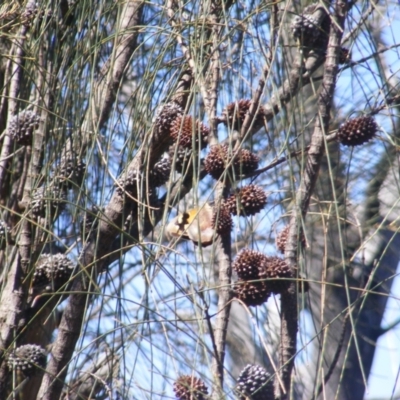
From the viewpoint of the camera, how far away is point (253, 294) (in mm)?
797

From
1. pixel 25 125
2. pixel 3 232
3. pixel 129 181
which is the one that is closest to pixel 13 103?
pixel 25 125

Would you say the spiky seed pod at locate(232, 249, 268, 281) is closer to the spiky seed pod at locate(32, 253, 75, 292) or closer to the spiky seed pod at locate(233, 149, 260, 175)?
the spiky seed pod at locate(233, 149, 260, 175)

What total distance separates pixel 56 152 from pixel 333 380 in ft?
3.74

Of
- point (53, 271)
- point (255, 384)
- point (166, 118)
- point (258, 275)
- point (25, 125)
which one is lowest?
point (255, 384)

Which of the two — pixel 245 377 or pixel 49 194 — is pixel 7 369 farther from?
pixel 245 377

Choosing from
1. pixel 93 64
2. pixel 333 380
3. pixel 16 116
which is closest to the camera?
pixel 93 64

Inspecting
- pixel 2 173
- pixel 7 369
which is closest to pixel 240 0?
pixel 2 173

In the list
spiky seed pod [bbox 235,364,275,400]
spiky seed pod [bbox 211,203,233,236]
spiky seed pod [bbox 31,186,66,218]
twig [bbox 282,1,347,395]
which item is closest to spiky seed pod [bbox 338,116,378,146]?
twig [bbox 282,1,347,395]

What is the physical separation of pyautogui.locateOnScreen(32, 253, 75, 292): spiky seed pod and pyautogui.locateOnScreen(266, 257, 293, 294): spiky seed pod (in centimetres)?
35

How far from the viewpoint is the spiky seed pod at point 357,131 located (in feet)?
2.73

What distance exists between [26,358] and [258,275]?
1.17 ft

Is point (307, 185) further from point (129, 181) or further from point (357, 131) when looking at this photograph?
point (129, 181)

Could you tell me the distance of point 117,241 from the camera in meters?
1.13

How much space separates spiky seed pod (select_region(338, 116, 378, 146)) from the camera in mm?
831
